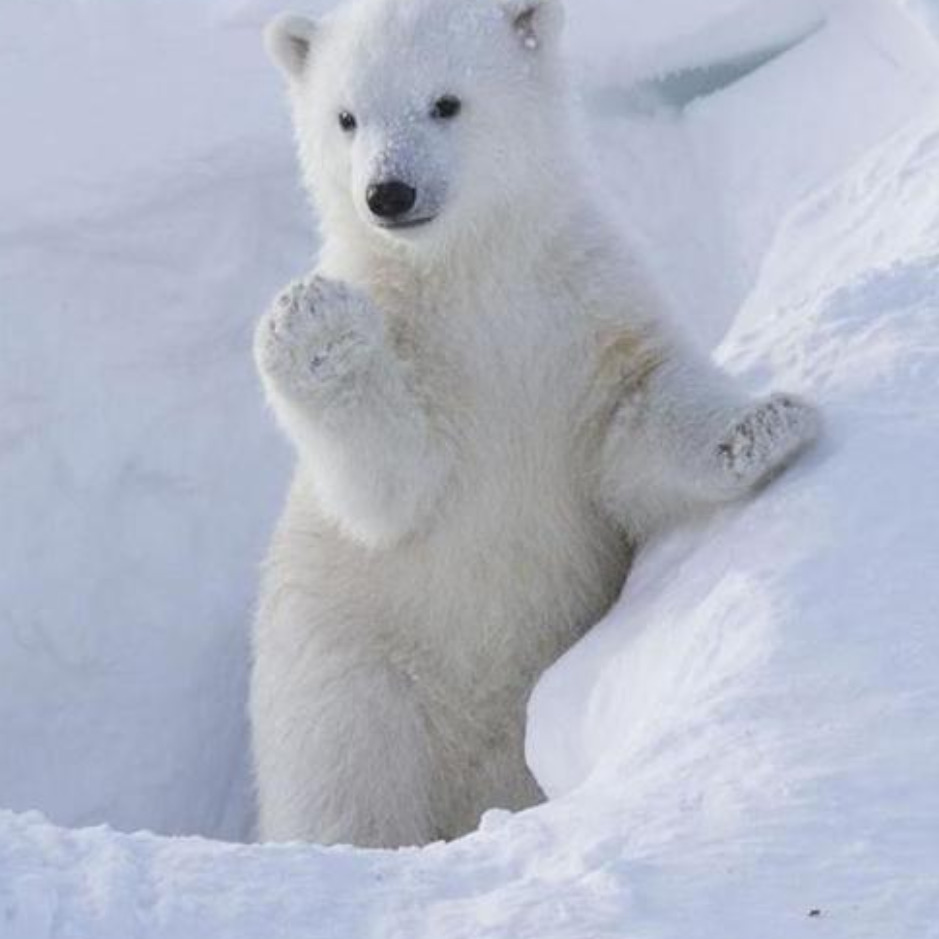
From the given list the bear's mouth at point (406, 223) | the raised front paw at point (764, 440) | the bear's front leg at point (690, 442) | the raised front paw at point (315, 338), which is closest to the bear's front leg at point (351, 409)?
the raised front paw at point (315, 338)

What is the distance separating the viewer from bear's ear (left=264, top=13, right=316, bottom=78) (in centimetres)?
353

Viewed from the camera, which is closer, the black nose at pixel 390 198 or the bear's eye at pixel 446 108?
the black nose at pixel 390 198

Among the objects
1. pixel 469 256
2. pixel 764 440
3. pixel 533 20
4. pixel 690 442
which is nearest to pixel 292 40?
pixel 533 20

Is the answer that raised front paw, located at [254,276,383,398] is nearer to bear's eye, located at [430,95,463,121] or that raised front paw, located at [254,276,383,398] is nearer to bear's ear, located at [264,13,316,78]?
bear's eye, located at [430,95,463,121]

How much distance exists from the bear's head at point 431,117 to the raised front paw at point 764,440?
0.50 m

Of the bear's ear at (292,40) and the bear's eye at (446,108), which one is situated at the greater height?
the bear's ear at (292,40)

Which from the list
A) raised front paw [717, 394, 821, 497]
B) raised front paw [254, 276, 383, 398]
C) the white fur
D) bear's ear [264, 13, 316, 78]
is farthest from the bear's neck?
raised front paw [717, 394, 821, 497]

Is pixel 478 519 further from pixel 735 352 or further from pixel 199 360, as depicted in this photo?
pixel 199 360

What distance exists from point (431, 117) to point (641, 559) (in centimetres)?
72

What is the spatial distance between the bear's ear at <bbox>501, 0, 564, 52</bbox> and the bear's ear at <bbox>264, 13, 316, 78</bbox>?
320mm

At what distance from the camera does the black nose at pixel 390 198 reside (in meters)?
3.12

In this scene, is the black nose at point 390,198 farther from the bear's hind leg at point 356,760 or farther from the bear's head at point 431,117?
the bear's hind leg at point 356,760

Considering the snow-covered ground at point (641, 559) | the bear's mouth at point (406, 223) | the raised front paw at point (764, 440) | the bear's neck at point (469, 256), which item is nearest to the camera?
the snow-covered ground at point (641, 559)

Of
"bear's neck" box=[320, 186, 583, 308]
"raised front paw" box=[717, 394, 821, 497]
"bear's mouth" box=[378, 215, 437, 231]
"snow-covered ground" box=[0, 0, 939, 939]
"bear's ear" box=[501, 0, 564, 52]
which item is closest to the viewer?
"snow-covered ground" box=[0, 0, 939, 939]
